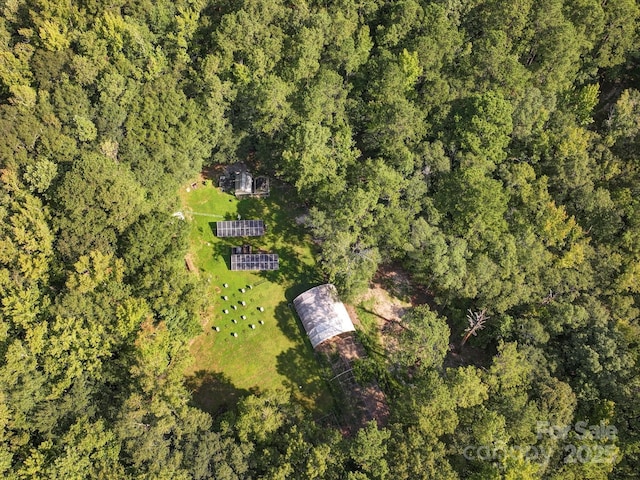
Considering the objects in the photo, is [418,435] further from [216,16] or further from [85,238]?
[216,16]

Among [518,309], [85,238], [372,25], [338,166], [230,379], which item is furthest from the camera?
[372,25]

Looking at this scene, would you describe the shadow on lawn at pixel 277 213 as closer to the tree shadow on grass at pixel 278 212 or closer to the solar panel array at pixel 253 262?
the tree shadow on grass at pixel 278 212

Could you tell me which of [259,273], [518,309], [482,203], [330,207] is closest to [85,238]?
[259,273]

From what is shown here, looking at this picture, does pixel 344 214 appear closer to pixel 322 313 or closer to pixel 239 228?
pixel 322 313

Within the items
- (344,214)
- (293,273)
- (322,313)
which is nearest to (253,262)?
(293,273)

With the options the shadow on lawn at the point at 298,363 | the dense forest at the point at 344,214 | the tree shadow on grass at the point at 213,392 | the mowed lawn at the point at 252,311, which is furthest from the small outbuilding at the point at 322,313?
the tree shadow on grass at the point at 213,392

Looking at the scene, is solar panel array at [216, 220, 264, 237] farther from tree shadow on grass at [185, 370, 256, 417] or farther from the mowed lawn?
tree shadow on grass at [185, 370, 256, 417]

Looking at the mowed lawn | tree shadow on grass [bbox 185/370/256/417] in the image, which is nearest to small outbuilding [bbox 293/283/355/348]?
the mowed lawn
